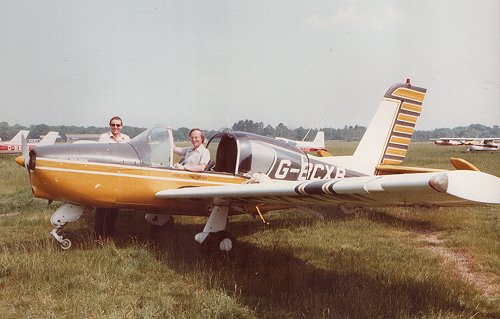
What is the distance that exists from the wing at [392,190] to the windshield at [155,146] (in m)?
1.10

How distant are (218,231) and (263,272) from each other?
96 centimetres

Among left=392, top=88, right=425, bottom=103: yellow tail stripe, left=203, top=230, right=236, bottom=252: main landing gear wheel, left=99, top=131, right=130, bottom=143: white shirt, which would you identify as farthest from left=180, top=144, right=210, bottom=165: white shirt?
left=392, top=88, right=425, bottom=103: yellow tail stripe

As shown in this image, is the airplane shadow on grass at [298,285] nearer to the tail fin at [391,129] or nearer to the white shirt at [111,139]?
the white shirt at [111,139]

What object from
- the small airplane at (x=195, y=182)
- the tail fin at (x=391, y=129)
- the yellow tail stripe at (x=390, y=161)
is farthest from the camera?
the yellow tail stripe at (x=390, y=161)

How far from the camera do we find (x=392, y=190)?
2.94m

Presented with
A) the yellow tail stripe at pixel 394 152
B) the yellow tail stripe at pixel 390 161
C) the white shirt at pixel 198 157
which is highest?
A: the yellow tail stripe at pixel 394 152

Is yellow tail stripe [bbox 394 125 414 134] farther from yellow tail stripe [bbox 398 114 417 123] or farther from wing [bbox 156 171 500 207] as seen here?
wing [bbox 156 171 500 207]

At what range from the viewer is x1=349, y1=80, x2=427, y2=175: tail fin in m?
8.29

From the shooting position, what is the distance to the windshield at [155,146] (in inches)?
221

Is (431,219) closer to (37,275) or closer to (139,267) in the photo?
(139,267)

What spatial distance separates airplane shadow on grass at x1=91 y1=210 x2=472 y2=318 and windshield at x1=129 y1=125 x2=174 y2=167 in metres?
1.28

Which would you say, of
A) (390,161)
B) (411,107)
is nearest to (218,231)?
(390,161)

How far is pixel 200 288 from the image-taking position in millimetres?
4367

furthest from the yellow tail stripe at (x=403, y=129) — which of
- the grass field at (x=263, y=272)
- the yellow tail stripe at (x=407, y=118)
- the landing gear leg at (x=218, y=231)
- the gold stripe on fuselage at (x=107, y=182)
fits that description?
the landing gear leg at (x=218, y=231)
